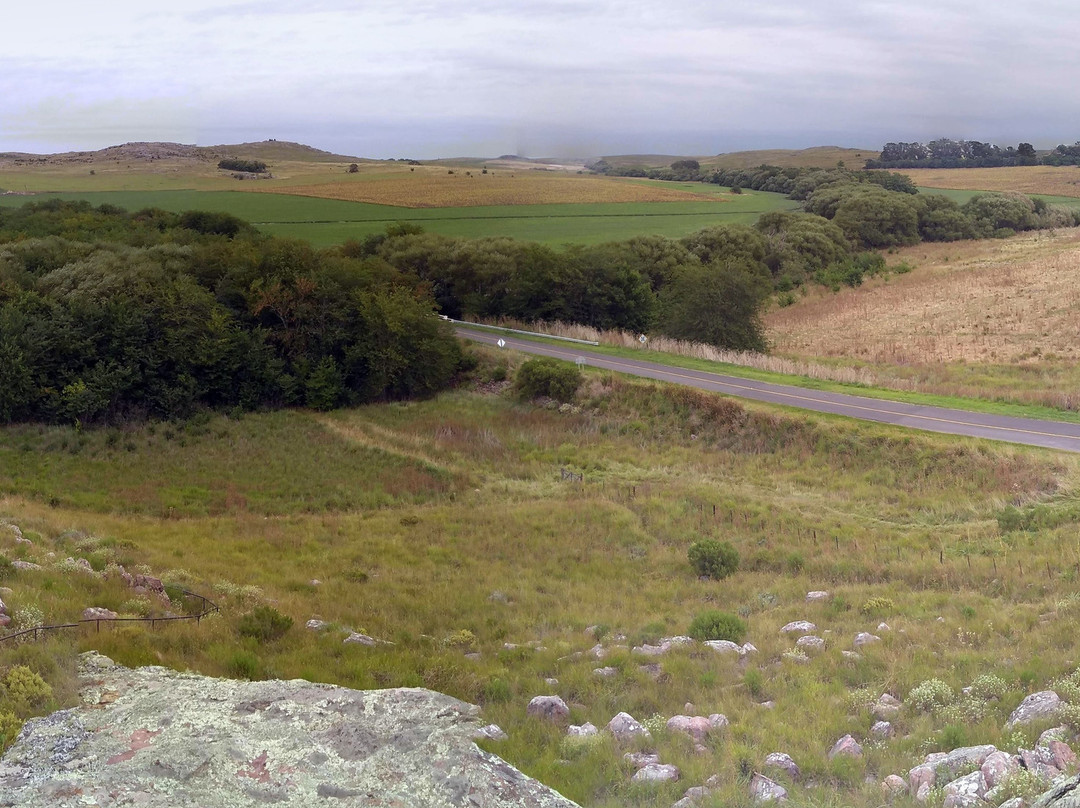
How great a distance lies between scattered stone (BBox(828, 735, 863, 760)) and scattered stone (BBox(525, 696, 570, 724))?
9.90 ft

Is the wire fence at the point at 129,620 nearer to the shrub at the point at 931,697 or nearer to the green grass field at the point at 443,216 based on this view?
the shrub at the point at 931,697

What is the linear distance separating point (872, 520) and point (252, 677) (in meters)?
15.1

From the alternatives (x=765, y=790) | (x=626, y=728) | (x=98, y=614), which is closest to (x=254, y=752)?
(x=626, y=728)

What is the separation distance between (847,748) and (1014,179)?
125 meters

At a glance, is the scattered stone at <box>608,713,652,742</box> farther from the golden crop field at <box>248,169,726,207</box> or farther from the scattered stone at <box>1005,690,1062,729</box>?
the golden crop field at <box>248,169,726,207</box>

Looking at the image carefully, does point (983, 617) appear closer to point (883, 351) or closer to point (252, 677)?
point (252, 677)

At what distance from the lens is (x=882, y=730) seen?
816 centimetres

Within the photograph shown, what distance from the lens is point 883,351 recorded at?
4272 cm

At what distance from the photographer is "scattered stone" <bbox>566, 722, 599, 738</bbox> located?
8.62m

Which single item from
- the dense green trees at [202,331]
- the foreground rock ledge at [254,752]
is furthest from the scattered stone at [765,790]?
the dense green trees at [202,331]

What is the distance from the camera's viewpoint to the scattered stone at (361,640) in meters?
11.8

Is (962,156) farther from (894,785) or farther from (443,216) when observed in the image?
Result: (894,785)

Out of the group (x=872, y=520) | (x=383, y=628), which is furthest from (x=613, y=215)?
(x=383, y=628)

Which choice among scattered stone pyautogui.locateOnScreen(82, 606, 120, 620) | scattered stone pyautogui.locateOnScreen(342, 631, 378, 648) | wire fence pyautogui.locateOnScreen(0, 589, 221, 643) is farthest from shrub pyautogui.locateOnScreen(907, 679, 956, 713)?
scattered stone pyautogui.locateOnScreen(82, 606, 120, 620)
